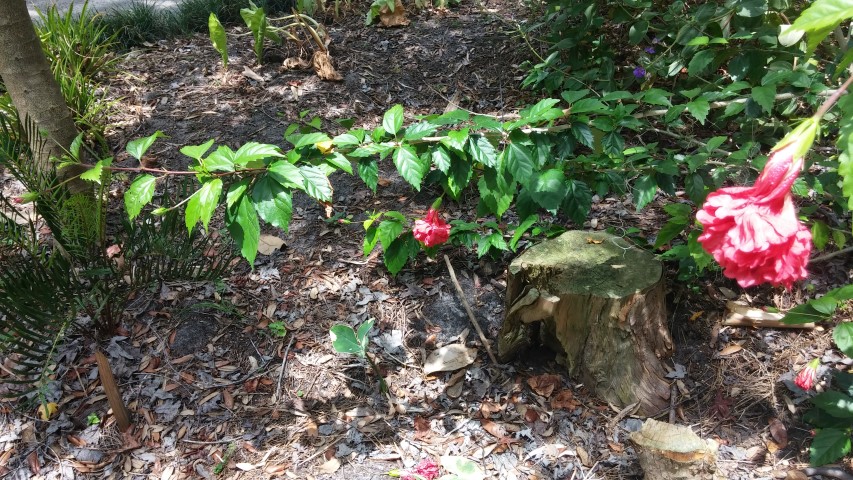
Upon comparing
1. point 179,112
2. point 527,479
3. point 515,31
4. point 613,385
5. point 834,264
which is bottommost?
point 527,479

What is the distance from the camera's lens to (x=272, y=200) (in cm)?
174

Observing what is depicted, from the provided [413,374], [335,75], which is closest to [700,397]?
[413,374]

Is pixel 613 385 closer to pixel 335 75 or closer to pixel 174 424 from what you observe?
pixel 174 424

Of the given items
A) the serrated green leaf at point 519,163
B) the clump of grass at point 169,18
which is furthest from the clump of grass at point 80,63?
the serrated green leaf at point 519,163

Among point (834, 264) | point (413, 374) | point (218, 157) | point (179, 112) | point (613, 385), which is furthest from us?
point (179, 112)

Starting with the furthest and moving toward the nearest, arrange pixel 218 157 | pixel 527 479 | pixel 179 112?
pixel 179 112
pixel 527 479
pixel 218 157

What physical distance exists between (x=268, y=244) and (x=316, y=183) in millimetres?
1456

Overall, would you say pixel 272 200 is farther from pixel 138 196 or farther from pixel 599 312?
pixel 599 312

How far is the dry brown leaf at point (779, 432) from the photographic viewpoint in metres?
2.23

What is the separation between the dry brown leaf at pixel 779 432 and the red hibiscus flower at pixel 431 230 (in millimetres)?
1494

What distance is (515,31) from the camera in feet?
14.8

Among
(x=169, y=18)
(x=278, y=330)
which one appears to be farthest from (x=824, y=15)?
(x=169, y=18)

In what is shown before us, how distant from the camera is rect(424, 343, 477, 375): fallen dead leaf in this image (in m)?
2.56

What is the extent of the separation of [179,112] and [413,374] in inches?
97.6
